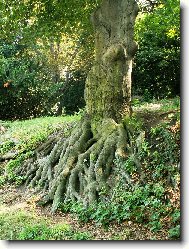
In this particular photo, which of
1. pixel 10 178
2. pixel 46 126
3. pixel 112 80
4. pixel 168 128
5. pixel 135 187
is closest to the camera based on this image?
pixel 135 187

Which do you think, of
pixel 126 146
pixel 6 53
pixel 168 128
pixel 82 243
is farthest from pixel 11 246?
pixel 6 53

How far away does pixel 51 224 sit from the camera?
670 cm

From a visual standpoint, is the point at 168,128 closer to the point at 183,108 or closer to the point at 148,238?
the point at 183,108

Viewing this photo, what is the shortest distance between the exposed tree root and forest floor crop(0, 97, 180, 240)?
0.28 meters

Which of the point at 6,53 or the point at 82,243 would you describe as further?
the point at 6,53

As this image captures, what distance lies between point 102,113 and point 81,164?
1.14 meters

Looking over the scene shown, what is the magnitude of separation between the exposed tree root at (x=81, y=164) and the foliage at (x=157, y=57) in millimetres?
3293

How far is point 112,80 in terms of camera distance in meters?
8.28

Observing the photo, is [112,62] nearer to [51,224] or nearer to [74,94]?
[51,224]

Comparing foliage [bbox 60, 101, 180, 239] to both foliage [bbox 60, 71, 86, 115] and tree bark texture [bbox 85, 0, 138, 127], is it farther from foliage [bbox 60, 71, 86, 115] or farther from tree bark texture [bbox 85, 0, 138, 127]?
foliage [bbox 60, 71, 86, 115]

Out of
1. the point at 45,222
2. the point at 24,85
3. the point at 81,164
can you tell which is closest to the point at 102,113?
the point at 81,164

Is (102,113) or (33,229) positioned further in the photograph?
(102,113)

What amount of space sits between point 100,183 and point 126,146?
2.97ft

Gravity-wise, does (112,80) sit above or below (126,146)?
above
